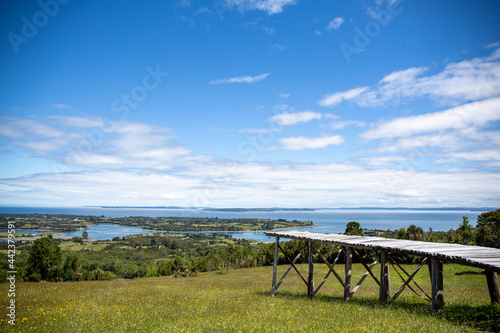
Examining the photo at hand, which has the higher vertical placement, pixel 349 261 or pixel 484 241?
pixel 349 261

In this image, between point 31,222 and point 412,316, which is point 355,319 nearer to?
point 412,316

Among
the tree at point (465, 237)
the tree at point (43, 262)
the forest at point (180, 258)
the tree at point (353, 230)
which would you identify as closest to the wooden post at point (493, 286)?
the forest at point (180, 258)

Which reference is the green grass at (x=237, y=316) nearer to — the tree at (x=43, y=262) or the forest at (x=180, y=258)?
the forest at (x=180, y=258)

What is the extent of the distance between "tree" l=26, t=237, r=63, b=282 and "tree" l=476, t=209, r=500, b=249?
65631mm

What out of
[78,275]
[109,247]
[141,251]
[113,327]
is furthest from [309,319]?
[109,247]

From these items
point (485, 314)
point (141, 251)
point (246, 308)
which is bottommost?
point (141, 251)

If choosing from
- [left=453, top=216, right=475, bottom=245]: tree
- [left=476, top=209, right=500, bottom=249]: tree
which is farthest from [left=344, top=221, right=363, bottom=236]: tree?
[left=476, top=209, right=500, bottom=249]: tree

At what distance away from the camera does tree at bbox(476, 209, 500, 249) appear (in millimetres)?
34125

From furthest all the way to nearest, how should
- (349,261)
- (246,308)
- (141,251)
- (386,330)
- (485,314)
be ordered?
(141,251) < (349,261) < (246,308) < (485,314) < (386,330)

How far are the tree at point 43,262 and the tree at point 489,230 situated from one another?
65.6 m

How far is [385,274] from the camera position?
1324 centimetres

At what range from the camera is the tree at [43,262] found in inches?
1902

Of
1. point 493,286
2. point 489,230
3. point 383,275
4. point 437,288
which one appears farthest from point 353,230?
point 437,288

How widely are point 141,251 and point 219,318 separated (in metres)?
Result: 126
